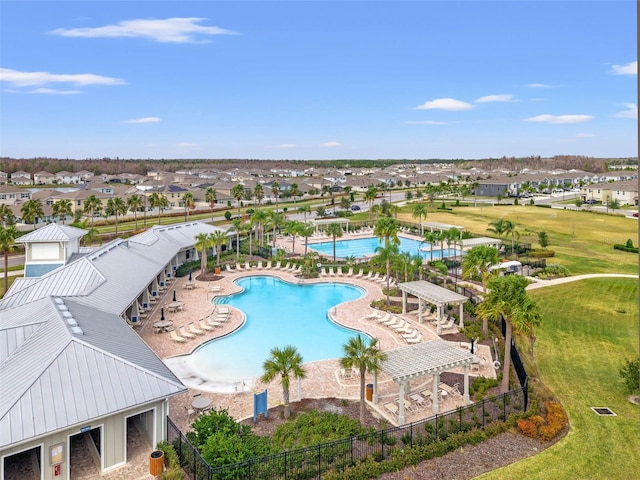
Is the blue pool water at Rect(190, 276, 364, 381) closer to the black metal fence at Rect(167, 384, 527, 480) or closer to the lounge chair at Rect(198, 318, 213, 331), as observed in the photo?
the lounge chair at Rect(198, 318, 213, 331)

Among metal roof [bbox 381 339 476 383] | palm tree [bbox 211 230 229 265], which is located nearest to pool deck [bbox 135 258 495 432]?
metal roof [bbox 381 339 476 383]

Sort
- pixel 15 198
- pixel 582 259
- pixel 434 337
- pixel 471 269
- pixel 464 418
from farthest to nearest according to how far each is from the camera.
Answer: pixel 15 198 < pixel 582 259 < pixel 471 269 < pixel 434 337 < pixel 464 418

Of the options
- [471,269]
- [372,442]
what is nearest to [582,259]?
[471,269]

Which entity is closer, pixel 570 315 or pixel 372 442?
pixel 372 442

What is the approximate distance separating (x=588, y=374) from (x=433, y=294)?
9.89 meters

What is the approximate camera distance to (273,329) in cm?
3262

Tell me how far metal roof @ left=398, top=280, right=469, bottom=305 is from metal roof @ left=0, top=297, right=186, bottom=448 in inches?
703

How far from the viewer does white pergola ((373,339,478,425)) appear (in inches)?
757

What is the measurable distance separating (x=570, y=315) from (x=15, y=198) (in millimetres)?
102648

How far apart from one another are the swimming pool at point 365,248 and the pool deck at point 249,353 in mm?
14746

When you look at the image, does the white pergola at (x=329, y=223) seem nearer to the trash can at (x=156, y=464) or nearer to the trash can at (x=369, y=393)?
the trash can at (x=369, y=393)

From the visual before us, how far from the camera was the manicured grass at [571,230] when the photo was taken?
5041 cm

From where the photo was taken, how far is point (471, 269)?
3262 cm

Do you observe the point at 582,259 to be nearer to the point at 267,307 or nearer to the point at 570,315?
the point at 570,315
